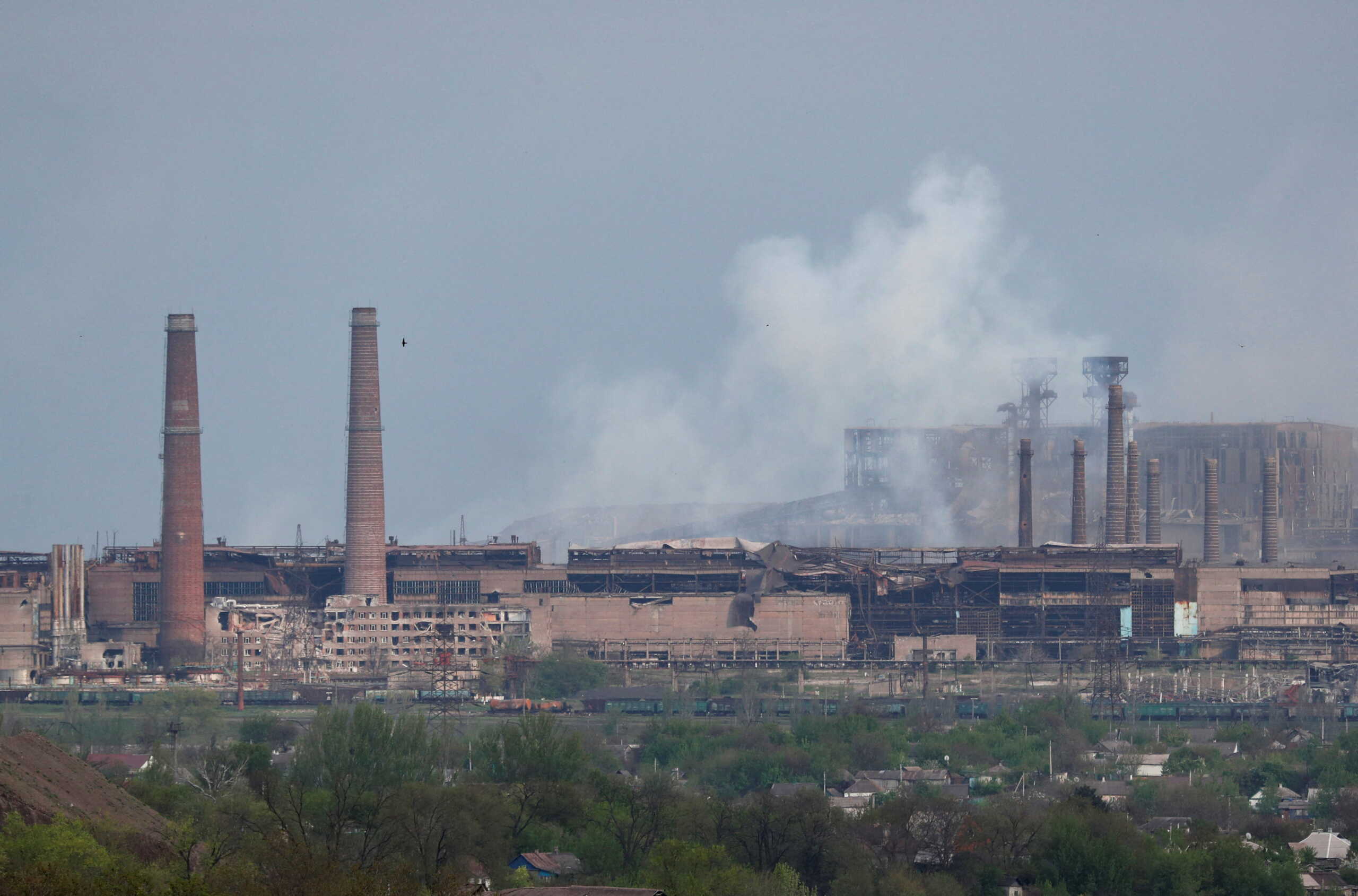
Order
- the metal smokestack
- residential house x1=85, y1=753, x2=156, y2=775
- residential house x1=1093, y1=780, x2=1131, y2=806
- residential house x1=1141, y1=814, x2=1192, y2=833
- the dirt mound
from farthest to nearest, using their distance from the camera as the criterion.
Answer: the metal smokestack
residential house x1=85, y1=753, x2=156, y2=775
residential house x1=1093, y1=780, x2=1131, y2=806
residential house x1=1141, y1=814, x2=1192, y2=833
the dirt mound

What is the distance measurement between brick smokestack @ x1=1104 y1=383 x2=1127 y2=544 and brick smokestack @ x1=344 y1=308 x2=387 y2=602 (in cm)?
3228

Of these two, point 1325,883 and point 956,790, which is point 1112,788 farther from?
point 1325,883

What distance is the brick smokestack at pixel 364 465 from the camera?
93.8m

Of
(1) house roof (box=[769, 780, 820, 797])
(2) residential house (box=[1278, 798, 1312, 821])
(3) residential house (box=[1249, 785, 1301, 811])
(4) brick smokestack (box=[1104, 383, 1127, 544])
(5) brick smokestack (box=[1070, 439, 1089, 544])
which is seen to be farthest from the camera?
(4) brick smokestack (box=[1104, 383, 1127, 544])

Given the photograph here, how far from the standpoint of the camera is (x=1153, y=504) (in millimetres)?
109688

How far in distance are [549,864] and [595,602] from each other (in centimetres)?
5608

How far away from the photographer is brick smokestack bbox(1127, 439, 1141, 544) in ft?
341

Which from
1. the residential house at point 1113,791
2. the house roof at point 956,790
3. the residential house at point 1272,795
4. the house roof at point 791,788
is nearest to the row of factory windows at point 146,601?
the house roof at point 791,788

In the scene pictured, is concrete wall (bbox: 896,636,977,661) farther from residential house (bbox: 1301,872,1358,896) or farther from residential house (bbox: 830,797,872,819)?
residential house (bbox: 1301,872,1358,896)

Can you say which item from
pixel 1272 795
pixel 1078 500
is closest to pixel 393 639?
pixel 1078 500

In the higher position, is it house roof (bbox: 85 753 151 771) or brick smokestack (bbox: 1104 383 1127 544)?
brick smokestack (bbox: 1104 383 1127 544)

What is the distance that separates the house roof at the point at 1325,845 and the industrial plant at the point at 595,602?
41.4m

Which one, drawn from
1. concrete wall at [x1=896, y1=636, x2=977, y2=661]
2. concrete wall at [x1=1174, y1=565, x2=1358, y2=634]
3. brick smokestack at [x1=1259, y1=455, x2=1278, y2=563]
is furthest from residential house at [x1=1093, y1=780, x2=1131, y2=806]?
brick smokestack at [x1=1259, y1=455, x2=1278, y2=563]

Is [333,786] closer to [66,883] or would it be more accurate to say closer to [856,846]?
[856,846]
